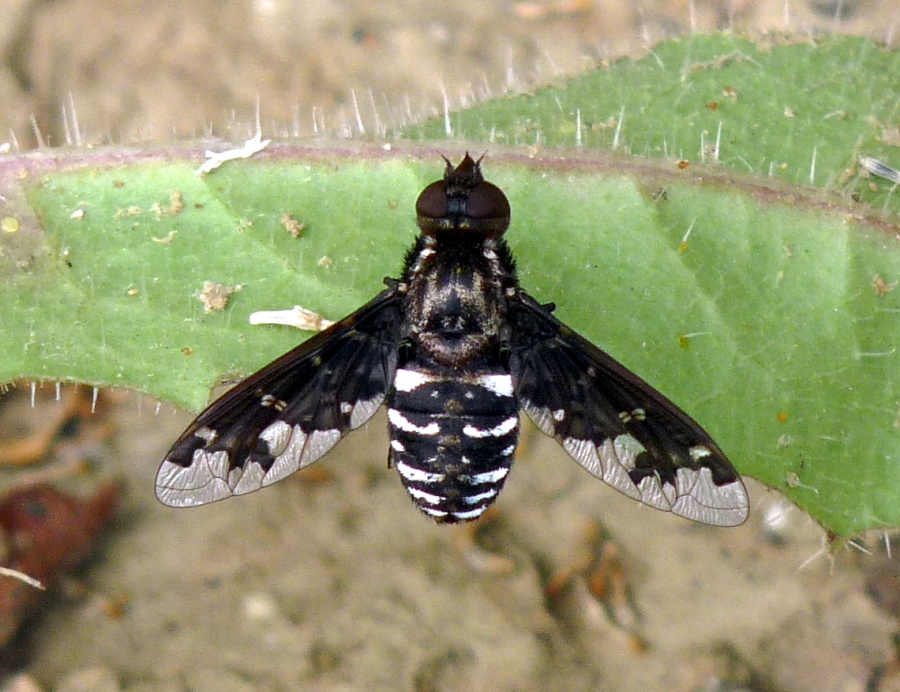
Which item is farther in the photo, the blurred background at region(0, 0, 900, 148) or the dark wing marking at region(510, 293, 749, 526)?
the blurred background at region(0, 0, 900, 148)

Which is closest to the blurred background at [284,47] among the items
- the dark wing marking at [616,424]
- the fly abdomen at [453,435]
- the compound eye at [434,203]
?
the compound eye at [434,203]

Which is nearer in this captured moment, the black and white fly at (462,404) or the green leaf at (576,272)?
the black and white fly at (462,404)

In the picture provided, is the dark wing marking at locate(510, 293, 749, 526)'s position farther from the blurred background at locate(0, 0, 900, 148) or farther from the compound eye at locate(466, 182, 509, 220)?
the blurred background at locate(0, 0, 900, 148)

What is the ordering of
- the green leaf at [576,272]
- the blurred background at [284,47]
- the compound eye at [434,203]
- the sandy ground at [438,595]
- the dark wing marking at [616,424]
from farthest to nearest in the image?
1. the blurred background at [284,47]
2. the sandy ground at [438,595]
3. the green leaf at [576,272]
4. the compound eye at [434,203]
5. the dark wing marking at [616,424]

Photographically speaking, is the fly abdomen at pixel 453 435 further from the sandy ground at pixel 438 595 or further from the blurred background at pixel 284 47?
the blurred background at pixel 284 47

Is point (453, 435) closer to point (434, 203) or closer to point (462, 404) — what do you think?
point (462, 404)

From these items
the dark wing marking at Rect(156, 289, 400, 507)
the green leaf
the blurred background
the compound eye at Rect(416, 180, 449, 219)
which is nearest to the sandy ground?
the blurred background

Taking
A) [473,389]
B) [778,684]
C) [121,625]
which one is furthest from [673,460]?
[121,625]

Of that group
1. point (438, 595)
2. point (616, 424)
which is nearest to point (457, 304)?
point (616, 424)
